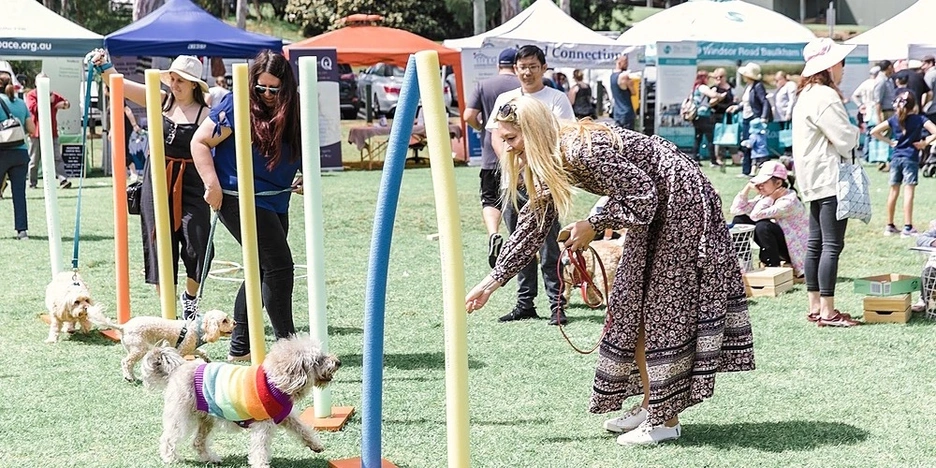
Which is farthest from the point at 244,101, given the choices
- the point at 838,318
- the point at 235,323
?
the point at 838,318

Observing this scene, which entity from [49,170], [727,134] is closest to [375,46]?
[727,134]

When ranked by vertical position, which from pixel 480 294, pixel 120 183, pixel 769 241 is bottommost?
pixel 769 241

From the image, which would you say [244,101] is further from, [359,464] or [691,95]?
[691,95]

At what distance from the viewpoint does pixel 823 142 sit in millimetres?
7426

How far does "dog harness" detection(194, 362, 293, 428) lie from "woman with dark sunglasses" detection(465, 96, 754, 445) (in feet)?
2.78

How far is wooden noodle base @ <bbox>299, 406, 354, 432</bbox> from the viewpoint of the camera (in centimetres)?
523

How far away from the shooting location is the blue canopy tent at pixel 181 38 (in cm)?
1848

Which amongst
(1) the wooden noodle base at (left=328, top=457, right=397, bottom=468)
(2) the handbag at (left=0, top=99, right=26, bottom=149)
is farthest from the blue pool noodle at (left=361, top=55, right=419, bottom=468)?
(2) the handbag at (left=0, top=99, right=26, bottom=149)

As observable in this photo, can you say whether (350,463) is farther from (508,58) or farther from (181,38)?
(181,38)

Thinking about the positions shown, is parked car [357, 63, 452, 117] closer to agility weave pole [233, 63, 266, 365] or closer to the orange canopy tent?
the orange canopy tent

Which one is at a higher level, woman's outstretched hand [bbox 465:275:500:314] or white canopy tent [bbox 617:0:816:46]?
white canopy tent [bbox 617:0:816:46]

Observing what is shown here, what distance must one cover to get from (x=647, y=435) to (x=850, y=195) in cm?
304

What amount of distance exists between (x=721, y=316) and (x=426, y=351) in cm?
264

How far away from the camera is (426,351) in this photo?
7160 millimetres
